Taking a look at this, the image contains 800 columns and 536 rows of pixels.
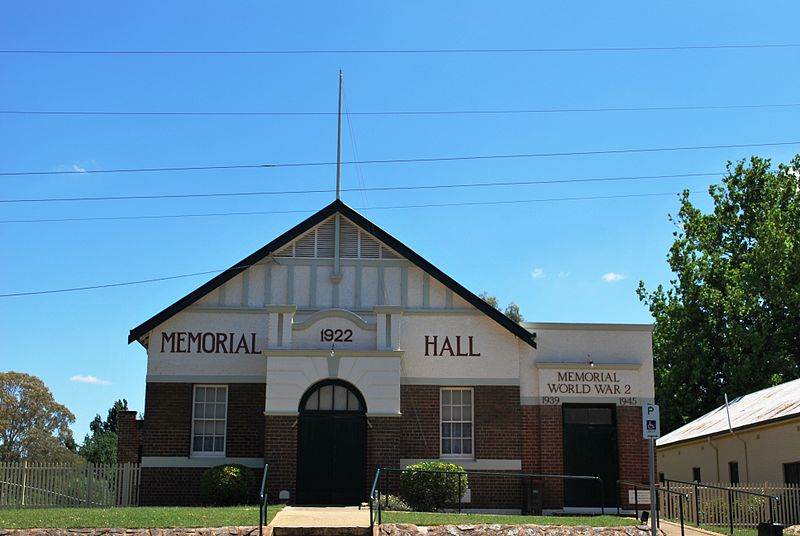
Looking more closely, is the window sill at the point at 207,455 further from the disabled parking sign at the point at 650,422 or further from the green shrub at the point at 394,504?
the disabled parking sign at the point at 650,422

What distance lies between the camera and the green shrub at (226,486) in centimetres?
2220

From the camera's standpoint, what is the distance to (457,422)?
960 inches

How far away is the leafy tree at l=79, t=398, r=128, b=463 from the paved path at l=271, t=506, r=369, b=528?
31.2m

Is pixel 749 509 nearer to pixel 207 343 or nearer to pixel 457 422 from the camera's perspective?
pixel 457 422

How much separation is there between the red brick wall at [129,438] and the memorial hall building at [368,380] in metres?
0.04

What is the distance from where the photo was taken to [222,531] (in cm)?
1638

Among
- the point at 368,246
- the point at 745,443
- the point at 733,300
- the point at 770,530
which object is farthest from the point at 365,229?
the point at 733,300

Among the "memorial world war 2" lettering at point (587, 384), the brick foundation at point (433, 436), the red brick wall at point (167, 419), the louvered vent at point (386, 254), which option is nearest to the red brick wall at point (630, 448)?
the brick foundation at point (433, 436)

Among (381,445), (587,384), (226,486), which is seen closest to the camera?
(226,486)

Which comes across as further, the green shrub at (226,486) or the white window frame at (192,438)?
the white window frame at (192,438)

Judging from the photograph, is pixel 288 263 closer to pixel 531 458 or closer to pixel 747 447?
pixel 531 458

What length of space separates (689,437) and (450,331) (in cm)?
1498

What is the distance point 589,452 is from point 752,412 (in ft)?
30.6

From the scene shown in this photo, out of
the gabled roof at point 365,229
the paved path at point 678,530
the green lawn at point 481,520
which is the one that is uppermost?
the gabled roof at point 365,229
